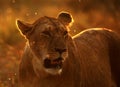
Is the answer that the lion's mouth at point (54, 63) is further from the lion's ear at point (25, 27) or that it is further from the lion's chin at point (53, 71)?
the lion's ear at point (25, 27)

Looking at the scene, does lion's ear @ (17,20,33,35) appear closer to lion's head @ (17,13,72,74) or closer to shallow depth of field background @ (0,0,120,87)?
lion's head @ (17,13,72,74)

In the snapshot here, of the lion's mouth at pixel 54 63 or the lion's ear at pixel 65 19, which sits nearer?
the lion's mouth at pixel 54 63

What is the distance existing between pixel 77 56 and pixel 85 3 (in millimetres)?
8315

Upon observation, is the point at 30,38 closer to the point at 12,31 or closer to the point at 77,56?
the point at 77,56

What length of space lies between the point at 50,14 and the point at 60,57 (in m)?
→ 8.75

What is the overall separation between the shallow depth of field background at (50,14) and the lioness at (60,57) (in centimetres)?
444

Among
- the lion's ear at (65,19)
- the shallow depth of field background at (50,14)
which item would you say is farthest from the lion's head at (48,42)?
the shallow depth of field background at (50,14)

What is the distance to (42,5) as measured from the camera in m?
17.8

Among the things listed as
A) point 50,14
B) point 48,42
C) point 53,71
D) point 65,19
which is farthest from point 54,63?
point 50,14

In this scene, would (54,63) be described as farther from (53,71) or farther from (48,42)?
(48,42)

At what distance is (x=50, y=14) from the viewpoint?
16688mm

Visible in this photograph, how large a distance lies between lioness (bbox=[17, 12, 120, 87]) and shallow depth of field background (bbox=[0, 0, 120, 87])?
444 cm

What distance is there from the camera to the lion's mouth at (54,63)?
26.5 ft

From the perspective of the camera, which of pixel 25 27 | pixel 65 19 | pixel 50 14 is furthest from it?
pixel 50 14
